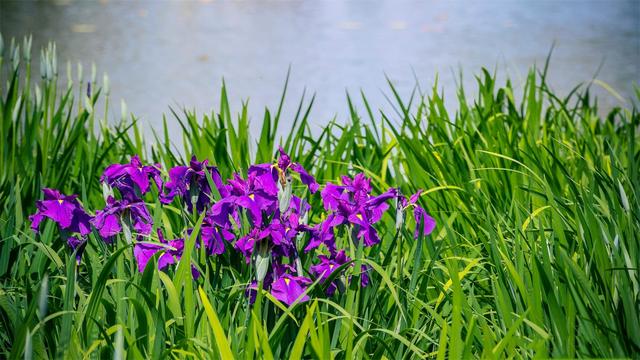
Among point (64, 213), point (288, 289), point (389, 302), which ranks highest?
point (64, 213)

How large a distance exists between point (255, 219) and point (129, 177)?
30 cm

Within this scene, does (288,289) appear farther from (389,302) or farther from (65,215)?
(65,215)

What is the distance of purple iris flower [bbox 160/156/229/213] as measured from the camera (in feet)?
4.65

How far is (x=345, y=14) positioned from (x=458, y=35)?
596 millimetres

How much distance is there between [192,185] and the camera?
4.74ft

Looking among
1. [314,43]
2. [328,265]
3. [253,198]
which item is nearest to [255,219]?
[253,198]

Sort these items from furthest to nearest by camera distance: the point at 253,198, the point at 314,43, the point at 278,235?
the point at 314,43
the point at 253,198
the point at 278,235

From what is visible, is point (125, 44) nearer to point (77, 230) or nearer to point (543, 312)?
point (77, 230)

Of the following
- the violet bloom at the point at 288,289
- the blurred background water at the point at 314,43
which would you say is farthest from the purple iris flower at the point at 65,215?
the blurred background water at the point at 314,43

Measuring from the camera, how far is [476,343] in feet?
4.40

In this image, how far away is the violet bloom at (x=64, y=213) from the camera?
1379 mm

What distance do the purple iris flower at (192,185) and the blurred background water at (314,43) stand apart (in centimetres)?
235

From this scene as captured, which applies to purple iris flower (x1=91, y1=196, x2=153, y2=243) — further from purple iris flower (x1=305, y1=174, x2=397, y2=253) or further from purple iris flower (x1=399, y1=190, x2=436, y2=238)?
purple iris flower (x1=399, y1=190, x2=436, y2=238)

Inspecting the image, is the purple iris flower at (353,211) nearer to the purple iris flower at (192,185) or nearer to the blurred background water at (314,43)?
the purple iris flower at (192,185)
